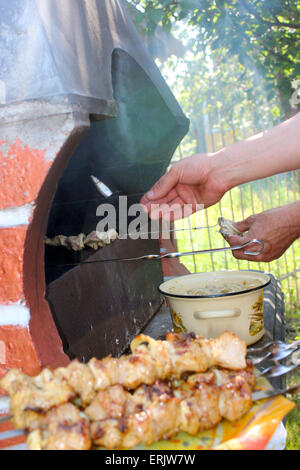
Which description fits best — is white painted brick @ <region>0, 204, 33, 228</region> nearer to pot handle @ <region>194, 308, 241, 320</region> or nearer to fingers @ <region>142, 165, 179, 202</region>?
pot handle @ <region>194, 308, 241, 320</region>

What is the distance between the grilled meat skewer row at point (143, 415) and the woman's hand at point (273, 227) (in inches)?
65.7

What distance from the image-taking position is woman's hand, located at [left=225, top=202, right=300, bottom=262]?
2.99 metres

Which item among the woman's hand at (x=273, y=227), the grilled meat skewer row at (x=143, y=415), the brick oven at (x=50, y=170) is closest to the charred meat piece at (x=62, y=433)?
the grilled meat skewer row at (x=143, y=415)

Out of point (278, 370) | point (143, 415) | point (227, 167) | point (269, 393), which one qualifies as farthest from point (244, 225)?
point (143, 415)

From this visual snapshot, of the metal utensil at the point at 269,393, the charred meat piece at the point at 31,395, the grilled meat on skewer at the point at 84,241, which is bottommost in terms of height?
the metal utensil at the point at 269,393

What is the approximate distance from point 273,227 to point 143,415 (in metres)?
2.04

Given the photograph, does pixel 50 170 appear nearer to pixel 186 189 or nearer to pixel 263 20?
pixel 186 189

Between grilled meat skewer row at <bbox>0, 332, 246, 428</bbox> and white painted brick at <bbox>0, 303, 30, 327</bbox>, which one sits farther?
white painted brick at <bbox>0, 303, 30, 327</bbox>

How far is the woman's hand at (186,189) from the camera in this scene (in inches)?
102

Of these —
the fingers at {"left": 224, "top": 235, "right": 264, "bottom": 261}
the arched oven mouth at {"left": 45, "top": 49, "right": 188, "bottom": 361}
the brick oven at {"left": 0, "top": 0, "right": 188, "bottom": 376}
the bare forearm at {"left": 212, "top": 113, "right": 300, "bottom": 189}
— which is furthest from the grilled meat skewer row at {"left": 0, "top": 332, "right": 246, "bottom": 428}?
the fingers at {"left": 224, "top": 235, "right": 264, "bottom": 261}

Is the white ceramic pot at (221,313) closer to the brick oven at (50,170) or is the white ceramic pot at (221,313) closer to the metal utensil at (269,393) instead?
the brick oven at (50,170)

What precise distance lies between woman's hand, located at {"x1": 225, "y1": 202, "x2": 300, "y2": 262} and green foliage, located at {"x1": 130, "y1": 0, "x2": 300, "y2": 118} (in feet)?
8.68
